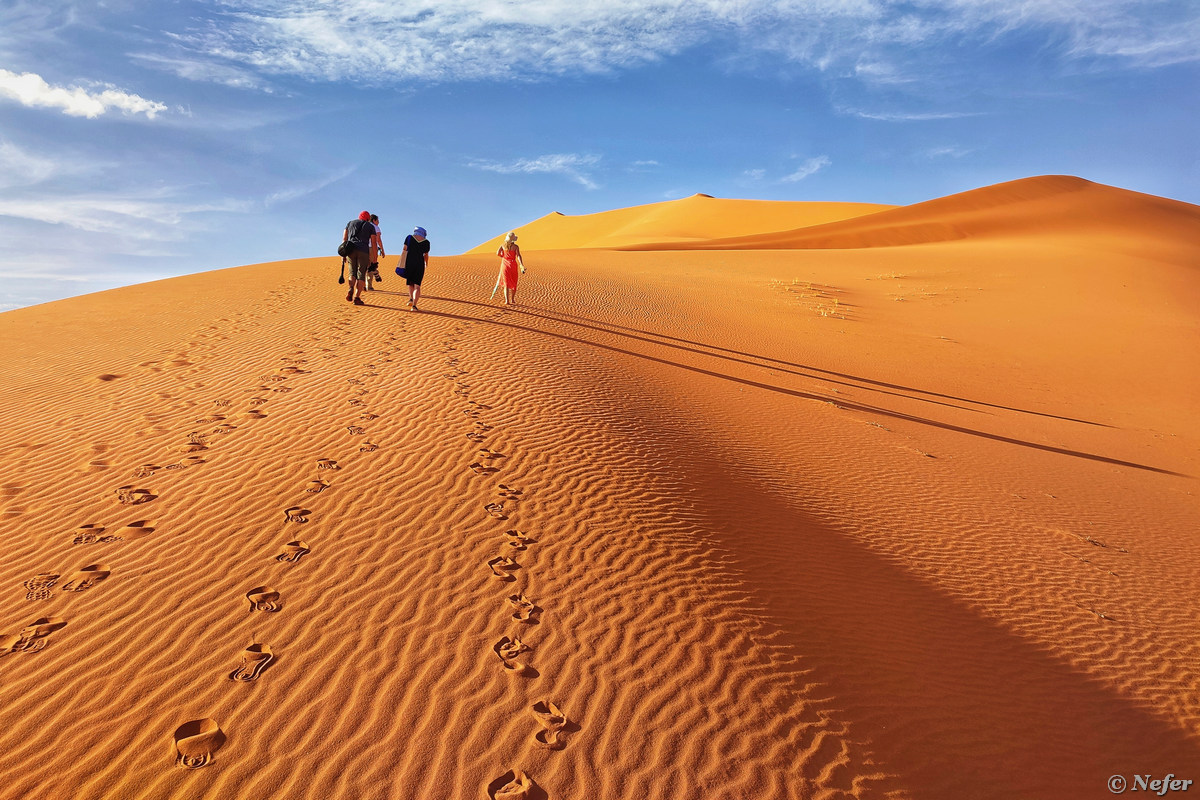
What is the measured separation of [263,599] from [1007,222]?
171 ft

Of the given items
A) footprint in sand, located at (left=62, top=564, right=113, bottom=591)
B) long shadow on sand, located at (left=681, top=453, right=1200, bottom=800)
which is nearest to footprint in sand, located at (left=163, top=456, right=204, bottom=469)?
footprint in sand, located at (left=62, top=564, right=113, bottom=591)

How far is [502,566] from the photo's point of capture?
529cm

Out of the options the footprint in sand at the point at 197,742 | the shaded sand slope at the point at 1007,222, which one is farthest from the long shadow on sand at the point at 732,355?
the shaded sand slope at the point at 1007,222

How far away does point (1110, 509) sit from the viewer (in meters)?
9.15

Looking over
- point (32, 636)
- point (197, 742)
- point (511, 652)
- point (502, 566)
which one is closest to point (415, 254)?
point (502, 566)

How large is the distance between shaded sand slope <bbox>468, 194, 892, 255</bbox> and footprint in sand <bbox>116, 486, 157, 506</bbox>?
57694 mm

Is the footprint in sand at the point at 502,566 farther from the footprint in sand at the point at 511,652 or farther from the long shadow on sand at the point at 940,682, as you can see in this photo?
the long shadow on sand at the point at 940,682

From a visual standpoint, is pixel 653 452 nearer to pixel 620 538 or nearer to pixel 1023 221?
pixel 620 538

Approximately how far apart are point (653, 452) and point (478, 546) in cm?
325

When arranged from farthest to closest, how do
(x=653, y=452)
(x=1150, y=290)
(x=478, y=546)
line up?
(x=1150, y=290) → (x=653, y=452) → (x=478, y=546)

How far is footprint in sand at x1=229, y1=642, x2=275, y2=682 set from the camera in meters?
3.87

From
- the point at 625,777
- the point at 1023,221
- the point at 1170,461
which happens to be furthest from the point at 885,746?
the point at 1023,221

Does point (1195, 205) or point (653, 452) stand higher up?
point (1195, 205)

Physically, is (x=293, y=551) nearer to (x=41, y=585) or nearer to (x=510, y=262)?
(x=41, y=585)
